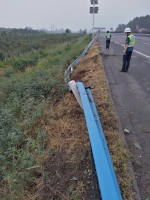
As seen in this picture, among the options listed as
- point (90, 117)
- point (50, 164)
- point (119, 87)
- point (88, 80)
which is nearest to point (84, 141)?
point (90, 117)

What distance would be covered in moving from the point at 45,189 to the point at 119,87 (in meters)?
3.98

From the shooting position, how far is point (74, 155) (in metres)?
2.49

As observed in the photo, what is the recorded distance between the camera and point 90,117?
2.54 meters

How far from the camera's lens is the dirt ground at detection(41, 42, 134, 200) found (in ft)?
6.43

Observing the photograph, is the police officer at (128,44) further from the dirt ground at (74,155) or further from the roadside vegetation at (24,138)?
the dirt ground at (74,155)

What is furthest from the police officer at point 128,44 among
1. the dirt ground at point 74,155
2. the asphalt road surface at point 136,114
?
the dirt ground at point 74,155

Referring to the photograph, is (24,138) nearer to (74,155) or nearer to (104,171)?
(74,155)

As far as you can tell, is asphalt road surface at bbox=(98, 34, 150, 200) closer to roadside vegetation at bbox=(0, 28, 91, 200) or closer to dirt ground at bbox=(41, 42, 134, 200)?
dirt ground at bbox=(41, 42, 134, 200)

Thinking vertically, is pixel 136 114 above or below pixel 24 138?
above

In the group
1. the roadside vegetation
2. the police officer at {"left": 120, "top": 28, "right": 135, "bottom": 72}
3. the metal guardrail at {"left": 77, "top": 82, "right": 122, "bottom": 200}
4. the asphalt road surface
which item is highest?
the police officer at {"left": 120, "top": 28, "right": 135, "bottom": 72}

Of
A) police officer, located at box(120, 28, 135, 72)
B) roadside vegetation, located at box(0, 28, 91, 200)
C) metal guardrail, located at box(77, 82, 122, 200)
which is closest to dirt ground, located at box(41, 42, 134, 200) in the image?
roadside vegetation, located at box(0, 28, 91, 200)

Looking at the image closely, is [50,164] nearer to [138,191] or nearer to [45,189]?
[45,189]

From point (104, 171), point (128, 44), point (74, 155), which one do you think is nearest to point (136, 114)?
point (74, 155)

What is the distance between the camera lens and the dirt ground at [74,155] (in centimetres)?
196
